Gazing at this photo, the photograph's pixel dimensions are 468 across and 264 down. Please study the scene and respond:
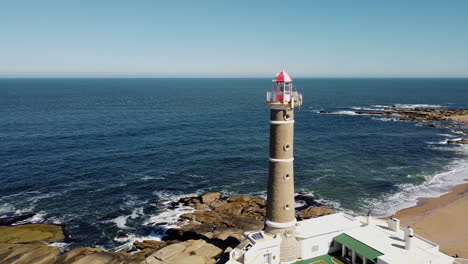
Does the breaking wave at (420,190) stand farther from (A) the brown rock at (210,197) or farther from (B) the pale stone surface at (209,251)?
(B) the pale stone surface at (209,251)

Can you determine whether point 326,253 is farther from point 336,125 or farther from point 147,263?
point 336,125

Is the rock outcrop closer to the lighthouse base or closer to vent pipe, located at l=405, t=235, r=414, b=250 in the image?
vent pipe, located at l=405, t=235, r=414, b=250

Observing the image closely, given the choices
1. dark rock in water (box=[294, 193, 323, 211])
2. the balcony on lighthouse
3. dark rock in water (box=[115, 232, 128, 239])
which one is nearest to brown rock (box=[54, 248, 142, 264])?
dark rock in water (box=[115, 232, 128, 239])

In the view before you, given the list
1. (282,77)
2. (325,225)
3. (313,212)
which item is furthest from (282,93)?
(313,212)

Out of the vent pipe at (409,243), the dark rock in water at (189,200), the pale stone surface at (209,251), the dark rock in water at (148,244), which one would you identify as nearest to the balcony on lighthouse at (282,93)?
the vent pipe at (409,243)

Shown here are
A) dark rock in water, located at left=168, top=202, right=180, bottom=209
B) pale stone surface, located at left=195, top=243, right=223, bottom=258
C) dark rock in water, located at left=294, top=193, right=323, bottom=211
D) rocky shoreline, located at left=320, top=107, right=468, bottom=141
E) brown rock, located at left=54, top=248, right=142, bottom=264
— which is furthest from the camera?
rocky shoreline, located at left=320, top=107, right=468, bottom=141

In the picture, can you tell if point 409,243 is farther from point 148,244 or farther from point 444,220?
point 148,244
